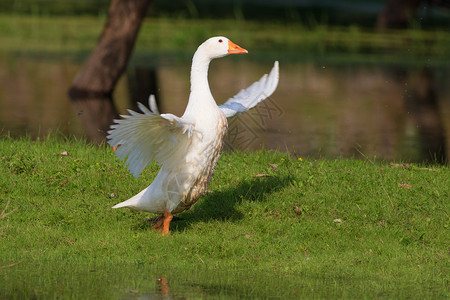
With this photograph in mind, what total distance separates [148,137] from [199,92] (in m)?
0.66

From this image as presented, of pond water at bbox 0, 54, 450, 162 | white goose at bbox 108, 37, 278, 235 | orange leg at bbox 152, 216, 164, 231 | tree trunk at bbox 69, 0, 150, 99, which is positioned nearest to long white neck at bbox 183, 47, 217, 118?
white goose at bbox 108, 37, 278, 235

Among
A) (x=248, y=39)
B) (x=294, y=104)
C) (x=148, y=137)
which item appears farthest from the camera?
(x=248, y=39)

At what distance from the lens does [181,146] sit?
6.71 meters

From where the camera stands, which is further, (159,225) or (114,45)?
(114,45)

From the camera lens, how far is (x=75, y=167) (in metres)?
8.35

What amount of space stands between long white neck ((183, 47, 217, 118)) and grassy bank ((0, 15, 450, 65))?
1390 centimetres

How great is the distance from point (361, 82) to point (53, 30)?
12.0 meters

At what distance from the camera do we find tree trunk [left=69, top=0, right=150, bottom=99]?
48.2 ft

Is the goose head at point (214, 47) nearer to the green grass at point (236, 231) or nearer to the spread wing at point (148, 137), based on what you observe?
the spread wing at point (148, 137)

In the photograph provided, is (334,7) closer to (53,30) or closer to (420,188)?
(53,30)

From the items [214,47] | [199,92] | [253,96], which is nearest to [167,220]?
[199,92]

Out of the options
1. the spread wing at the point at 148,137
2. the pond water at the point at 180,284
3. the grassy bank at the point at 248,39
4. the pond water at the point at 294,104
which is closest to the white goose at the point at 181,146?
the spread wing at the point at 148,137

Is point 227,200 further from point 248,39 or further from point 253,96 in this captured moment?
point 248,39

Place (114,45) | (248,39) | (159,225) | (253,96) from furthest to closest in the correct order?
(248,39) → (114,45) → (253,96) → (159,225)
